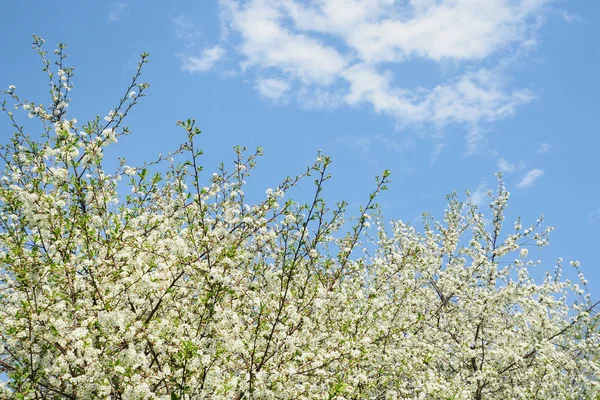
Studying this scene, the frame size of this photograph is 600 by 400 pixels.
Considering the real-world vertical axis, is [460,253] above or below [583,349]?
above

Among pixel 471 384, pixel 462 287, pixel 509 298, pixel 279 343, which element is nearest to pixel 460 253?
pixel 462 287

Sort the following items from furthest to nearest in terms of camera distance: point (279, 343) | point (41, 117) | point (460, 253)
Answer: point (460, 253)
point (41, 117)
point (279, 343)

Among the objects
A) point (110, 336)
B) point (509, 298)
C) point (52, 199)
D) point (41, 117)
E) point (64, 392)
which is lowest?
point (64, 392)

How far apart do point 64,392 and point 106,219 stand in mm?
2584

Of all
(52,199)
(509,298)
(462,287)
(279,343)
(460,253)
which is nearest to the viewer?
(52,199)

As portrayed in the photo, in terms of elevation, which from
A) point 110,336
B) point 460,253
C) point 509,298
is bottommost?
point 110,336

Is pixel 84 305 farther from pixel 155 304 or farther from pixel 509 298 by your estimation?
pixel 509 298

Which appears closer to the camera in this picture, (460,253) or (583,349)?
(583,349)

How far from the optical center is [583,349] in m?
11.3

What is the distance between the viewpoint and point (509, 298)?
39.3ft

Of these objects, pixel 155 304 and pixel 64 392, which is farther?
pixel 155 304

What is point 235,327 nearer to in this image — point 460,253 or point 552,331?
point 552,331

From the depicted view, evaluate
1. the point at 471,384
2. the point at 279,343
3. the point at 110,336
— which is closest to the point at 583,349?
the point at 471,384

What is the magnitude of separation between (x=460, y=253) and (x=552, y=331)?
5.97m
